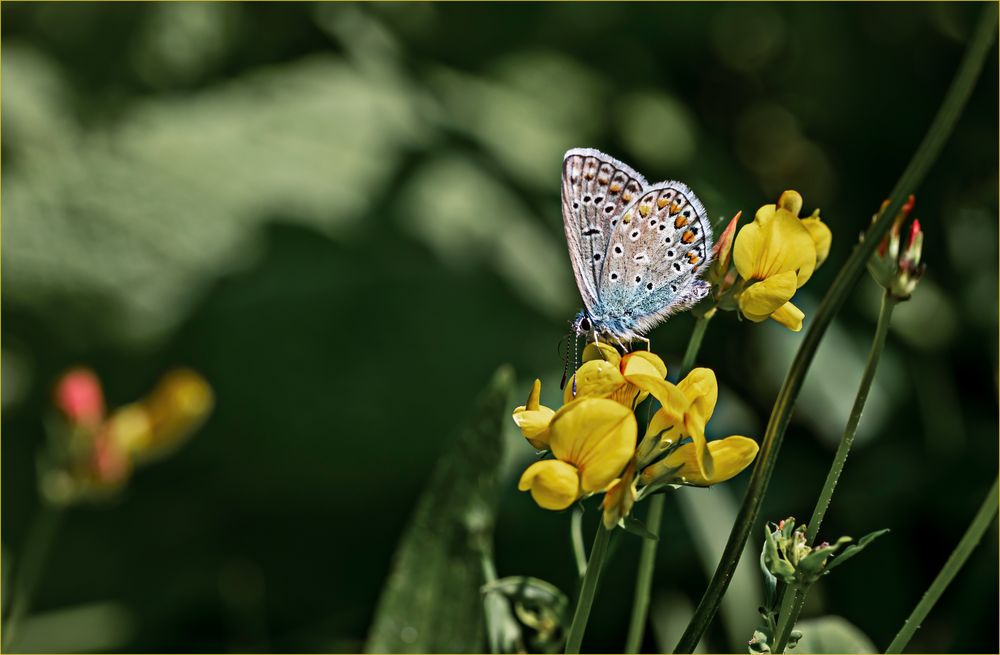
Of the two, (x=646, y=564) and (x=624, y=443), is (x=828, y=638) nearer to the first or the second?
(x=646, y=564)

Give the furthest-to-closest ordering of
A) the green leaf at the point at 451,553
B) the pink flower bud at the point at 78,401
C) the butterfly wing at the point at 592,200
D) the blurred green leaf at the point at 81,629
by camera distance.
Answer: the blurred green leaf at the point at 81,629
the pink flower bud at the point at 78,401
the green leaf at the point at 451,553
the butterfly wing at the point at 592,200

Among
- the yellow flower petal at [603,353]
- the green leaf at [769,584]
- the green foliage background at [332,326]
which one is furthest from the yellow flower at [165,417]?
the green leaf at [769,584]

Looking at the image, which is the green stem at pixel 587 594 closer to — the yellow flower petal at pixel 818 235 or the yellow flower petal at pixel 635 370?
the yellow flower petal at pixel 635 370

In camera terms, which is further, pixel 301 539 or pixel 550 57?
pixel 550 57

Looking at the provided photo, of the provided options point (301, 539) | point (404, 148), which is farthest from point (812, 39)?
point (301, 539)

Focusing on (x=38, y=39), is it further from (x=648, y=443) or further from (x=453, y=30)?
(x=648, y=443)

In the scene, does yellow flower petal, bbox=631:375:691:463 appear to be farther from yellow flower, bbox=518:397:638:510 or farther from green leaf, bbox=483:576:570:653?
green leaf, bbox=483:576:570:653

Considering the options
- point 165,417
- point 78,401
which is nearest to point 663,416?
point 78,401
